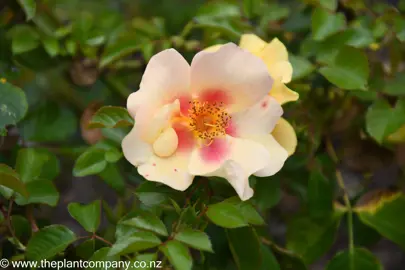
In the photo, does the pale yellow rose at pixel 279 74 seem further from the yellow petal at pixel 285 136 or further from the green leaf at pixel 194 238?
the green leaf at pixel 194 238

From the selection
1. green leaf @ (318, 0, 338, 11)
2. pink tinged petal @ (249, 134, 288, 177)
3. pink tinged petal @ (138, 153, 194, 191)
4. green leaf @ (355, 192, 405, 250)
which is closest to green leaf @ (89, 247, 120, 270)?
pink tinged petal @ (138, 153, 194, 191)

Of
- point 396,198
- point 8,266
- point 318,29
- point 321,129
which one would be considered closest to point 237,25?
point 318,29

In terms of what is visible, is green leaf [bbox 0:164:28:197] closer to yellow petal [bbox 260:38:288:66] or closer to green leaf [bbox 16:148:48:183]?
green leaf [bbox 16:148:48:183]

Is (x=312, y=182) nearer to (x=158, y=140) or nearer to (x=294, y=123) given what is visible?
(x=294, y=123)

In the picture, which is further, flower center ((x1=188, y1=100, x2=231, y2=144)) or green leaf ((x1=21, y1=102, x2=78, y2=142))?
green leaf ((x1=21, y1=102, x2=78, y2=142))

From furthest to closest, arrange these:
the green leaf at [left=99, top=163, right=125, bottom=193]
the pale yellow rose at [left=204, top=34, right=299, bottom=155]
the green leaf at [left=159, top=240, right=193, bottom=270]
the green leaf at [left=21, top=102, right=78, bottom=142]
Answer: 1. the green leaf at [left=21, top=102, right=78, bottom=142]
2. the green leaf at [left=99, top=163, right=125, bottom=193]
3. the pale yellow rose at [left=204, top=34, right=299, bottom=155]
4. the green leaf at [left=159, top=240, right=193, bottom=270]

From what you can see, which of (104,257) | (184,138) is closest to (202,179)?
(184,138)
